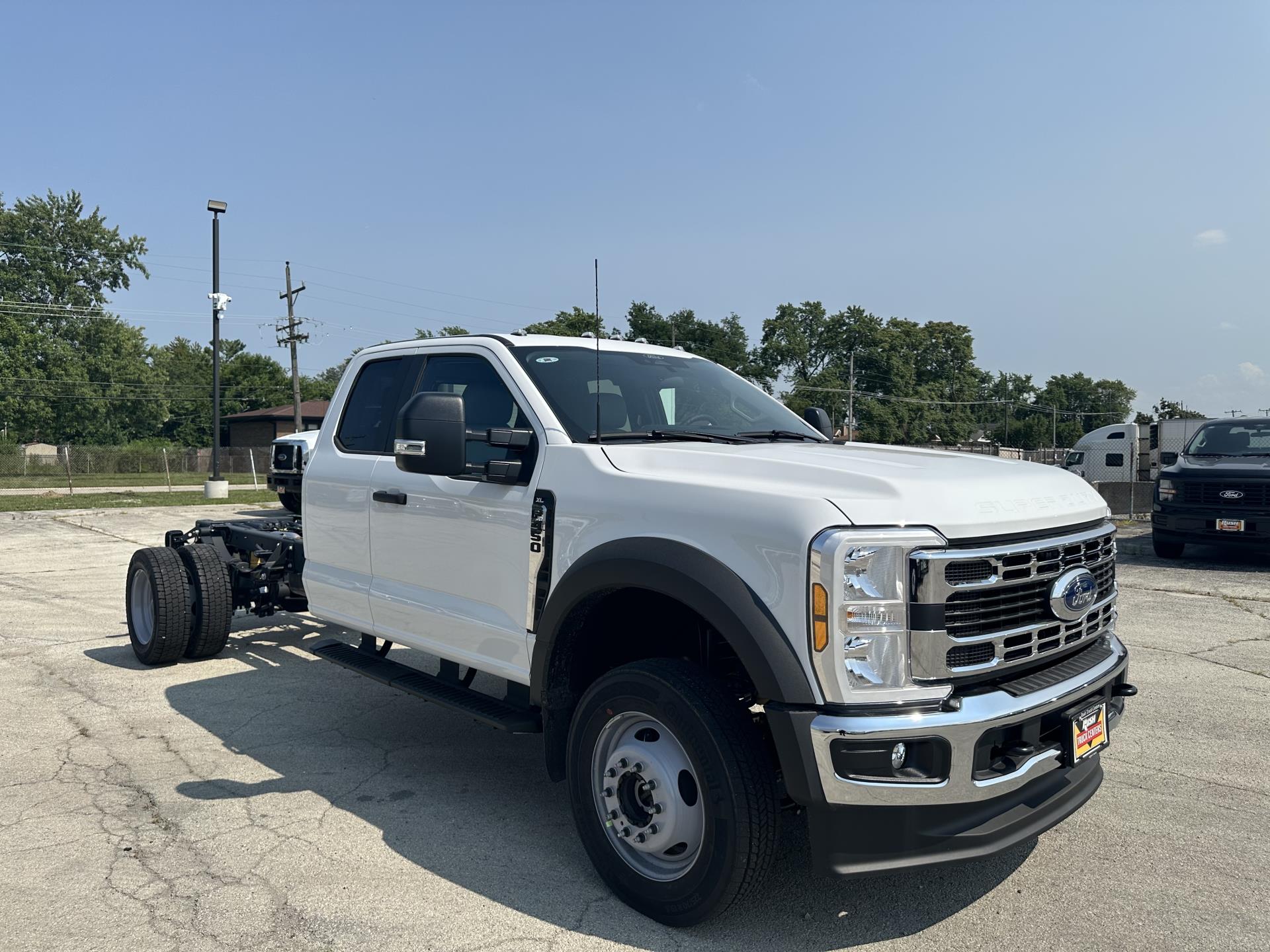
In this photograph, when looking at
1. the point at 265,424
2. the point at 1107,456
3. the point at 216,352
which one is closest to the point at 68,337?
the point at 265,424

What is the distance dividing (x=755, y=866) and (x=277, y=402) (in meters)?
88.0

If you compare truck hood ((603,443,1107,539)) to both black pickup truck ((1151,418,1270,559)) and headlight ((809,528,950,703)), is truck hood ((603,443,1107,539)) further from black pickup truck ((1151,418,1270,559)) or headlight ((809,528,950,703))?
black pickup truck ((1151,418,1270,559))

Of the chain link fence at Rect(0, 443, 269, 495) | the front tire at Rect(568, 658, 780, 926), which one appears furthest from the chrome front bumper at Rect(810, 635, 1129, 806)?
the chain link fence at Rect(0, 443, 269, 495)

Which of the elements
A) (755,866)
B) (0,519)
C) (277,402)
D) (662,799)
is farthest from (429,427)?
(277,402)

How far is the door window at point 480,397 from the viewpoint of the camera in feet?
13.1

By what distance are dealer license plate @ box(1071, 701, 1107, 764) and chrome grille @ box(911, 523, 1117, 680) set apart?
0.23m

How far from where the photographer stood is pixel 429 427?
11.6 feet

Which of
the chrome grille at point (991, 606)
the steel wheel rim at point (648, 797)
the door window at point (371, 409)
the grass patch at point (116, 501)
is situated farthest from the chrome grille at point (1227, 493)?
the grass patch at point (116, 501)

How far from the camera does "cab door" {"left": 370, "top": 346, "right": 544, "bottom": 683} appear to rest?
379 centimetres

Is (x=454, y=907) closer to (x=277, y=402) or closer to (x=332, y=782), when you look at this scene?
(x=332, y=782)

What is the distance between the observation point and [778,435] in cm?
429

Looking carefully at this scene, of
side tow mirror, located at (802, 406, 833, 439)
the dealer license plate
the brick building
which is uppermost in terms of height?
the brick building

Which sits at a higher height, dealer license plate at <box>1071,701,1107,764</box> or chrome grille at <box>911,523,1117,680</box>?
chrome grille at <box>911,523,1117,680</box>

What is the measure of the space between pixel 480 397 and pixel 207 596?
342 cm
